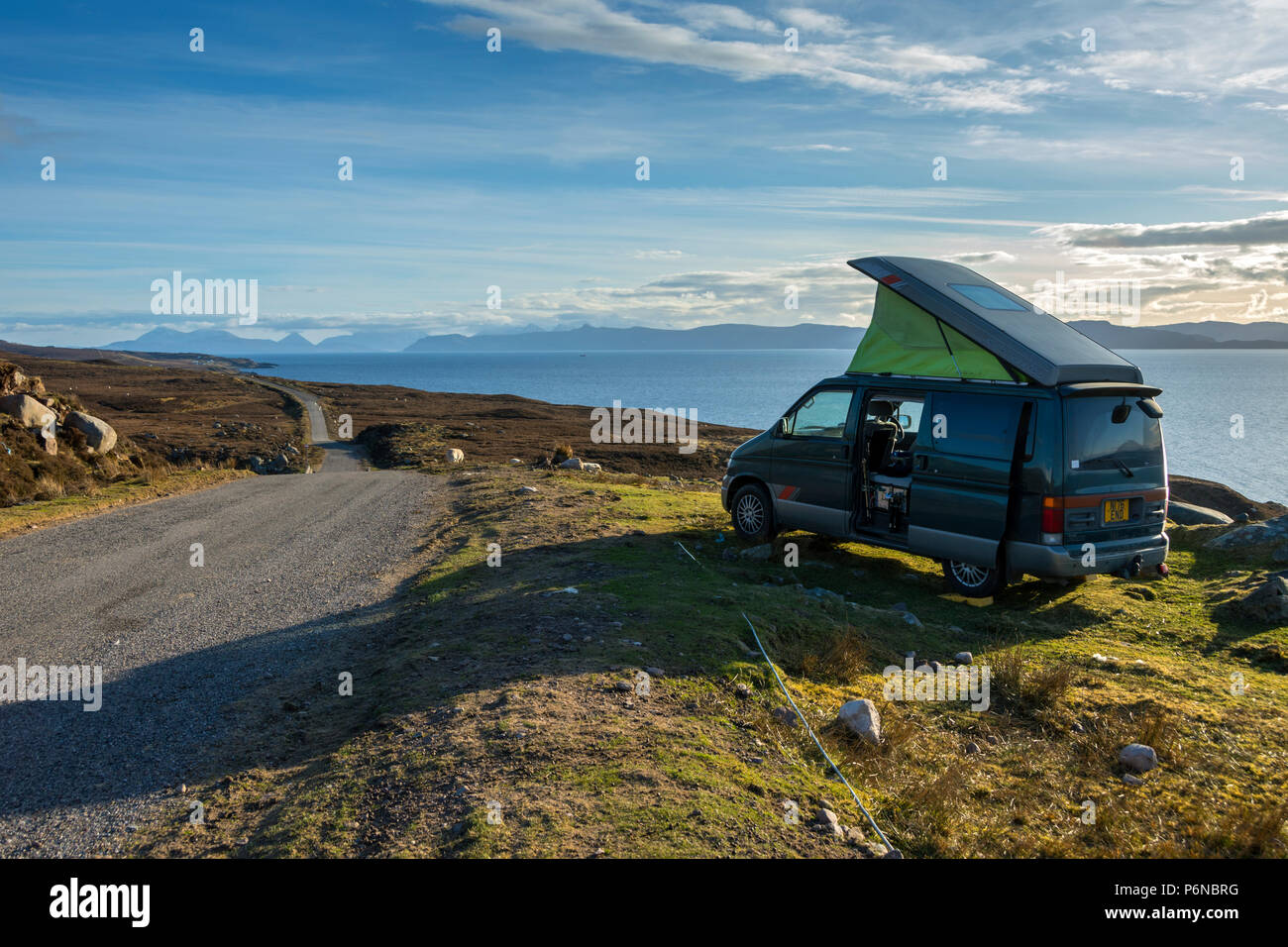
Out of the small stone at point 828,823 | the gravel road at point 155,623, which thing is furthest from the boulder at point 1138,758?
the gravel road at point 155,623

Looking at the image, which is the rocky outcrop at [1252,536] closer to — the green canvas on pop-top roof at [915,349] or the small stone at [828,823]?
the green canvas on pop-top roof at [915,349]

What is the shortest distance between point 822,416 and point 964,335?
90.8 inches

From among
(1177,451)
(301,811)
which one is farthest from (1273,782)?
(1177,451)

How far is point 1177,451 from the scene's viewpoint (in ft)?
189

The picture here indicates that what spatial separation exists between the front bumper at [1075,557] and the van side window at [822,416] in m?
2.80

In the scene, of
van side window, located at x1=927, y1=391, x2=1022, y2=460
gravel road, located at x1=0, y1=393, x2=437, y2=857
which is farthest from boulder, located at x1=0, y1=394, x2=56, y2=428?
van side window, located at x1=927, y1=391, x2=1022, y2=460

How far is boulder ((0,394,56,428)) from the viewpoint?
20.6m

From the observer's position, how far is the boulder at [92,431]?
73.3 feet

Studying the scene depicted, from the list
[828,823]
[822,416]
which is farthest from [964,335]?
[828,823]

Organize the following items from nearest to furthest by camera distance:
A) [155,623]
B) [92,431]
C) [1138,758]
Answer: [1138,758] → [155,623] → [92,431]

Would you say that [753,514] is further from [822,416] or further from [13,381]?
[13,381]

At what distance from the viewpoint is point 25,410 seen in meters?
20.8
